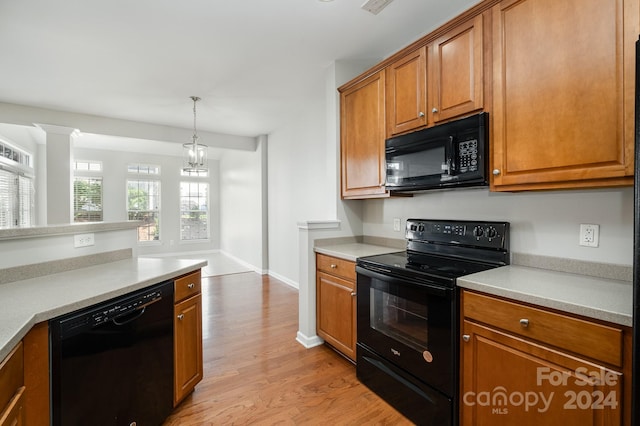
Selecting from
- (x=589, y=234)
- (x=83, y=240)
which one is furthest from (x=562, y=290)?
(x=83, y=240)

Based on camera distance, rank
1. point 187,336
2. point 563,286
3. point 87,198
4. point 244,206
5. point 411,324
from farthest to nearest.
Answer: point 87,198
point 244,206
point 187,336
point 411,324
point 563,286

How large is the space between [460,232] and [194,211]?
7.59 meters

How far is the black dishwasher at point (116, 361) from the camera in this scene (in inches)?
48.4

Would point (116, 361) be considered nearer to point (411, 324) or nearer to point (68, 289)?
point (68, 289)

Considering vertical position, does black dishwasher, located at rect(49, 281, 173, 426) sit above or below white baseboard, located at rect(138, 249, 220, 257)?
above

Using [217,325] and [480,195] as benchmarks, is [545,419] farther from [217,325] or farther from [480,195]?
[217,325]

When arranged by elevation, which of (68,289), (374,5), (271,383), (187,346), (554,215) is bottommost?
(271,383)

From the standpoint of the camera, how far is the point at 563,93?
1434 millimetres

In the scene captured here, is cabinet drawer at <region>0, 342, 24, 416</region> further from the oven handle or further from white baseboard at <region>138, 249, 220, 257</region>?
white baseboard at <region>138, 249, 220, 257</region>

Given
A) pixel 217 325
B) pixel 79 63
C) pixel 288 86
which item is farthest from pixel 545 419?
pixel 79 63

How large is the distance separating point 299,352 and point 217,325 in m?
1.13

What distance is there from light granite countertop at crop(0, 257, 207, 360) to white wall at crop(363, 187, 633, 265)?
1.91 meters

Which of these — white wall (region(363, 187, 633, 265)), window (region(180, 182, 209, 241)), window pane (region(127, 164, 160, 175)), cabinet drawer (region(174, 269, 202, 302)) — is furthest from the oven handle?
window pane (region(127, 164, 160, 175))

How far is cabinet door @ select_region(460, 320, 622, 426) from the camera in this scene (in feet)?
3.68
